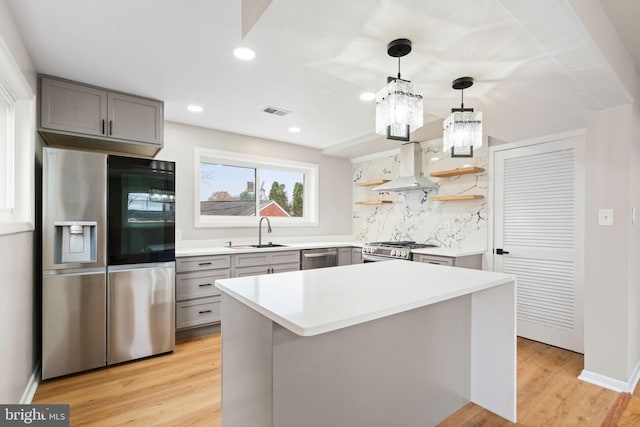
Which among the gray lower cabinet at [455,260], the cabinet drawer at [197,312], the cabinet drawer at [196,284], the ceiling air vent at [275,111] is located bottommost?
the cabinet drawer at [197,312]

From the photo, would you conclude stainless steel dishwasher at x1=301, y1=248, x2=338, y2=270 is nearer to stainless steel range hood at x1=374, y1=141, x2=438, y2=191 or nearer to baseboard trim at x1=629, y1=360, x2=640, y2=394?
stainless steel range hood at x1=374, y1=141, x2=438, y2=191

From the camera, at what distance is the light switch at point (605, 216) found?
222cm

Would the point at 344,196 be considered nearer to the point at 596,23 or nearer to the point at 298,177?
the point at 298,177

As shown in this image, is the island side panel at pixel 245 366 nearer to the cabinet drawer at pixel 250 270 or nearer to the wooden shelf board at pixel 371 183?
the cabinet drawer at pixel 250 270

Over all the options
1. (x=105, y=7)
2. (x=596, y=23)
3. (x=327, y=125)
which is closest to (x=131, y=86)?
(x=105, y=7)

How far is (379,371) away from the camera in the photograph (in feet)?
5.17

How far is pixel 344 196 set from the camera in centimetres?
516

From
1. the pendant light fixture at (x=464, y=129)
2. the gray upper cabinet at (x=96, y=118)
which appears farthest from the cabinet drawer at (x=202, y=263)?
the pendant light fixture at (x=464, y=129)

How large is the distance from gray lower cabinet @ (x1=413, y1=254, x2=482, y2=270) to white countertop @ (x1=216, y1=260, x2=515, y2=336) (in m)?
1.17

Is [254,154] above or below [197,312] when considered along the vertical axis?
above

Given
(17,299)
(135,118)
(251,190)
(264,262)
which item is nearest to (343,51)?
(135,118)

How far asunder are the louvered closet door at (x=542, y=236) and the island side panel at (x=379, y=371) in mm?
1488

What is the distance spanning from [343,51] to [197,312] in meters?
2.79

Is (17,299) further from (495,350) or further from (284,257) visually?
(495,350)
